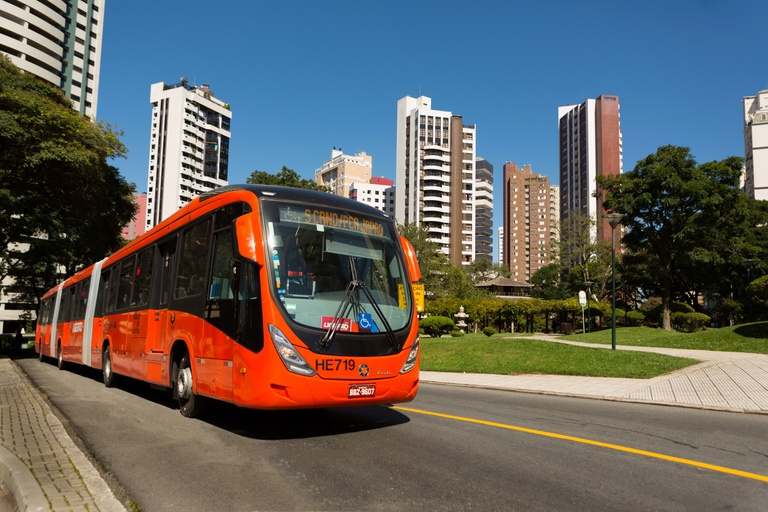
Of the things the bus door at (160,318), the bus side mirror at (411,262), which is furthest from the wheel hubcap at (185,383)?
the bus side mirror at (411,262)

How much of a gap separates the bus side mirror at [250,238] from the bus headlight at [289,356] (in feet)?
3.00

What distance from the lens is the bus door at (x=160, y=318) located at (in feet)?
28.9

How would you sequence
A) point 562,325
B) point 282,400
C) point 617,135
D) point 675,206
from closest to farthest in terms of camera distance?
point 282,400 → point 675,206 → point 562,325 → point 617,135

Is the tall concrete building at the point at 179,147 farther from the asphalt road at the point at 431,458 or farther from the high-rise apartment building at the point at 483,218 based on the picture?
the asphalt road at the point at 431,458

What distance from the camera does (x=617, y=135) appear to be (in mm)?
142750

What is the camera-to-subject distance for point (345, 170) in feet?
553

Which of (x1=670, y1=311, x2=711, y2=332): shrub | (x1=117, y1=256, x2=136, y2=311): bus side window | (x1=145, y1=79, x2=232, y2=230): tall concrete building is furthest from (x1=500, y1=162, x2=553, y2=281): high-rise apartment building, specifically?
(x1=117, y1=256, x2=136, y2=311): bus side window

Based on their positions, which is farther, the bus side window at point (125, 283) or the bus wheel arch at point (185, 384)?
the bus side window at point (125, 283)

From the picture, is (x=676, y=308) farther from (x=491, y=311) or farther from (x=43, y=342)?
(x=43, y=342)

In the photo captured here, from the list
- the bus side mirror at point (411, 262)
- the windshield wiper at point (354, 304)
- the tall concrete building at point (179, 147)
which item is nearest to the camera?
the windshield wiper at point (354, 304)

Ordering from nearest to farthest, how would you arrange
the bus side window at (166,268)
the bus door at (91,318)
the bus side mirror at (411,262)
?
1. the bus side mirror at (411,262)
2. the bus side window at (166,268)
3. the bus door at (91,318)

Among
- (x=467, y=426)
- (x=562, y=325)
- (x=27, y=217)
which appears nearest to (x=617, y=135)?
(x=562, y=325)

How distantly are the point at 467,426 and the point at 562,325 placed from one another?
38.9 m

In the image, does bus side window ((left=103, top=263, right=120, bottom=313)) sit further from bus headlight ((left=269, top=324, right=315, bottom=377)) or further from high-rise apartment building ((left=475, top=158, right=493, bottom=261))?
high-rise apartment building ((left=475, top=158, right=493, bottom=261))
